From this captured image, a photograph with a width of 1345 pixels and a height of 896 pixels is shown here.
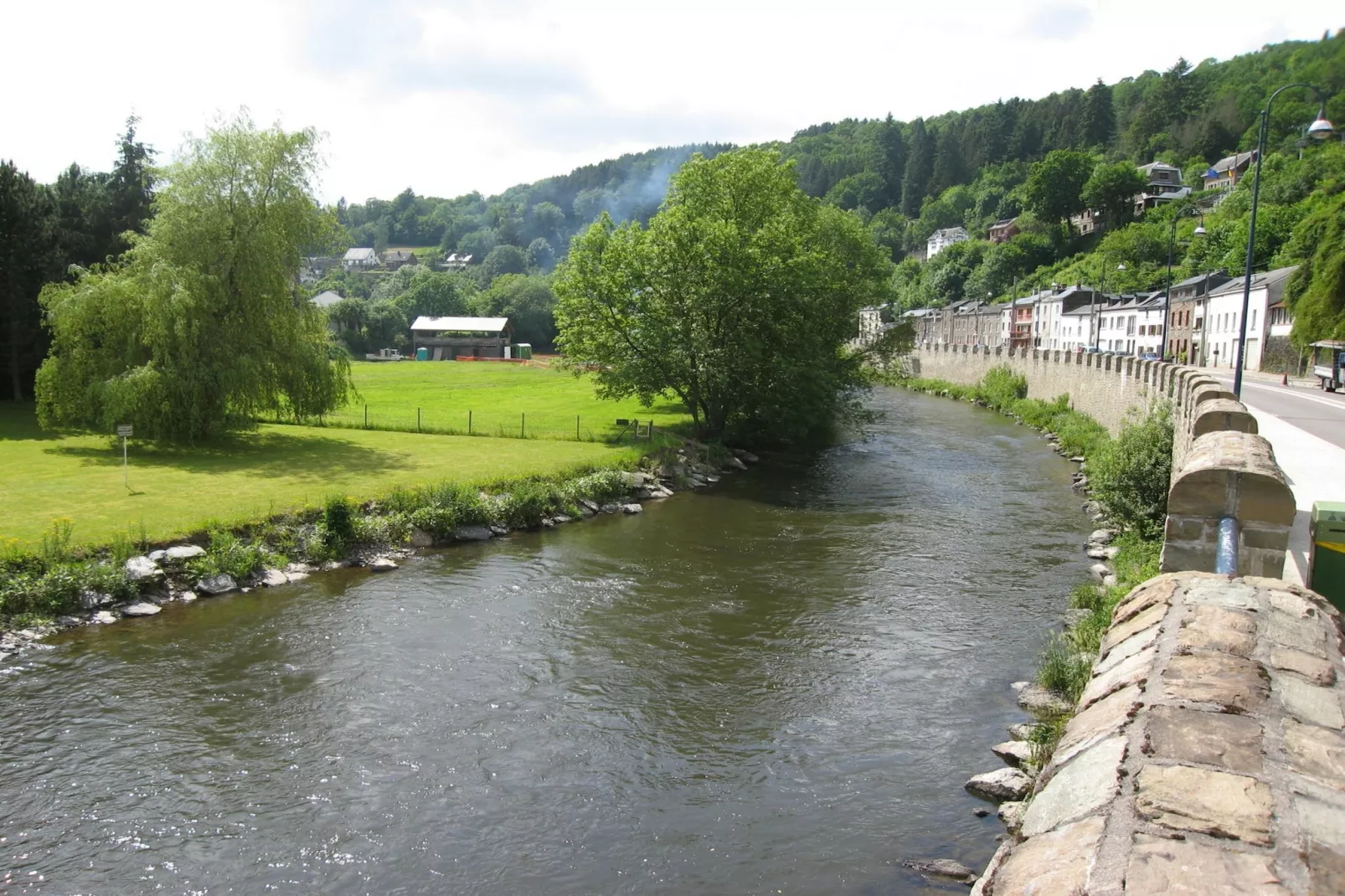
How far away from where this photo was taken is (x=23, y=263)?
1474 inches

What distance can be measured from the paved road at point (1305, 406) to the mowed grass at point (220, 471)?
70.1ft

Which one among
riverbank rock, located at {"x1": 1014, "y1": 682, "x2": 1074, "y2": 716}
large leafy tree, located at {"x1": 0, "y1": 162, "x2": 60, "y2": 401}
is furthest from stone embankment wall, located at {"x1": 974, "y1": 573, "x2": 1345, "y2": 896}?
large leafy tree, located at {"x1": 0, "y1": 162, "x2": 60, "y2": 401}

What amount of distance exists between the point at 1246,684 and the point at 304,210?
33994 millimetres

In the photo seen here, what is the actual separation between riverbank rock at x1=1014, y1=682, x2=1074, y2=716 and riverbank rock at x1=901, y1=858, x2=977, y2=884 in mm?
4417

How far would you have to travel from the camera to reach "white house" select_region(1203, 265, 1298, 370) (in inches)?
2581

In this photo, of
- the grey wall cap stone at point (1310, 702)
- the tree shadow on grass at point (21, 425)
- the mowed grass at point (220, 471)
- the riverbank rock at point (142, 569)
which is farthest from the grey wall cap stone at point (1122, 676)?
the tree shadow on grass at point (21, 425)

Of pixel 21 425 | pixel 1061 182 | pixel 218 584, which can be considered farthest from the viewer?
pixel 1061 182

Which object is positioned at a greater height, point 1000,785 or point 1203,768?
point 1203,768

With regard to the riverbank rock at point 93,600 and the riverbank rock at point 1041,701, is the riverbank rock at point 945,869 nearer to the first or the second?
the riverbank rock at point 1041,701

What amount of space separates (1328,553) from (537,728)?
10.3 metres

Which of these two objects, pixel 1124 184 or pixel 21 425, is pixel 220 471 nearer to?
pixel 21 425

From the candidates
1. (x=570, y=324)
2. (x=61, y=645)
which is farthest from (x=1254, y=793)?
(x=570, y=324)

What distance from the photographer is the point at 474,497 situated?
2623 centimetres

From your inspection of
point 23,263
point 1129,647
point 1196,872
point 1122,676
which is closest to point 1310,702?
point 1122,676
